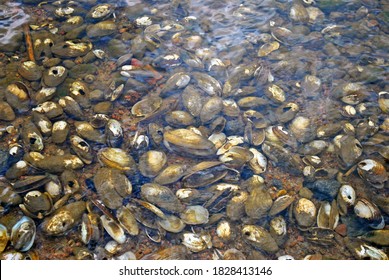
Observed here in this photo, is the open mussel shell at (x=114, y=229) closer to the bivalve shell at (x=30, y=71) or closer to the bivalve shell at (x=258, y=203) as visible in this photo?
the bivalve shell at (x=258, y=203)

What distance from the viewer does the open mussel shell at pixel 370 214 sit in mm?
2541

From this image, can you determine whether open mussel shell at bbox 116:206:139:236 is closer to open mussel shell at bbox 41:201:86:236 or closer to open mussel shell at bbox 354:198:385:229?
open mussel shell at bbox 41:201:86:236

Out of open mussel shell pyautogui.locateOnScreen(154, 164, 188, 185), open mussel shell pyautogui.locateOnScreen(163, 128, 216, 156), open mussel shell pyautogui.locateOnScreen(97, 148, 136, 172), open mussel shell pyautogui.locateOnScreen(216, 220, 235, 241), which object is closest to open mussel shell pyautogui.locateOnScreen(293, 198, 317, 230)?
open mussel shell pyautogui.locateOnScreen(216, 220, 235, 241)

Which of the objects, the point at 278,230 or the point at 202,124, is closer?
the point at 278,230

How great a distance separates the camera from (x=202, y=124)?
9.91 ft

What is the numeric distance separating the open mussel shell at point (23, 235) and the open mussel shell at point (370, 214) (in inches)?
93.4

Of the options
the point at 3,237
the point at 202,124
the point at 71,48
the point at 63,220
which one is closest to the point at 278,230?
the point at 202,124

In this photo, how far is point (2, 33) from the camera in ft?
11.8

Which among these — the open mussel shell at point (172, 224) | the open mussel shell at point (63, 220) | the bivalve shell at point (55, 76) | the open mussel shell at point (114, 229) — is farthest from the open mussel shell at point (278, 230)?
the bivalve shell at point (55, 76)

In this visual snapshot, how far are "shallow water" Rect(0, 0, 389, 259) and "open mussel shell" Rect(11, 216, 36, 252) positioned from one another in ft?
0.10

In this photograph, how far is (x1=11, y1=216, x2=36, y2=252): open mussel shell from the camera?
7.84 feet

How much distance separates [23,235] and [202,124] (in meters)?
1.62

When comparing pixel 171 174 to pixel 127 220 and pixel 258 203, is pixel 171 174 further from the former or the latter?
pixel 258 203

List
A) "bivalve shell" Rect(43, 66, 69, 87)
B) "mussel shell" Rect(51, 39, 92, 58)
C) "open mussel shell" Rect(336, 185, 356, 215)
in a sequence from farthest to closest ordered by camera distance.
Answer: "mussel shell" Rect(51, 39, 92, 58) < "bivalve shell" Rect(43, 66, 69, 87) < "open mussel shell" Rect(336, 185, 356, 215)
